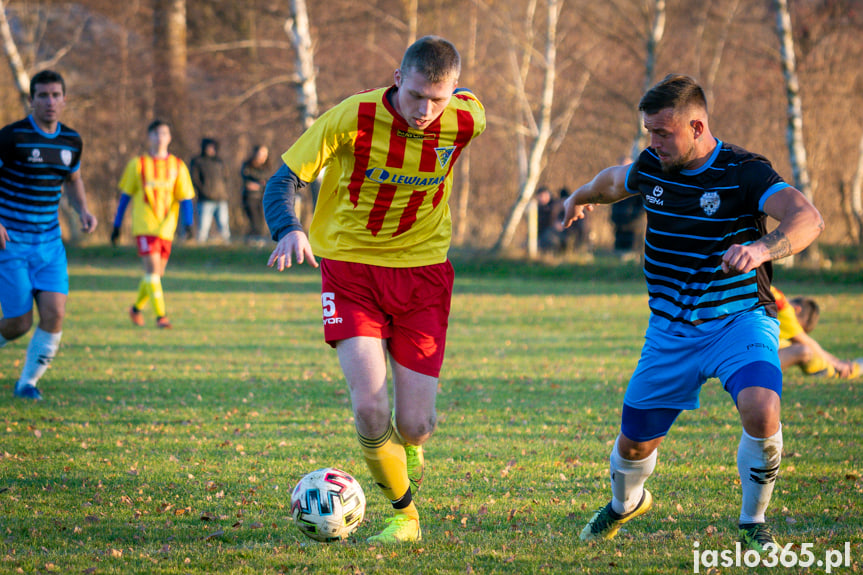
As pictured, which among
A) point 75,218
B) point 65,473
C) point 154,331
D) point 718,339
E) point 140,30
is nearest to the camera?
point 718,339

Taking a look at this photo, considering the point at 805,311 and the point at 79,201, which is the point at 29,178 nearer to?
the point at 79,201

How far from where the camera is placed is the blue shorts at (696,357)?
12.5 ft

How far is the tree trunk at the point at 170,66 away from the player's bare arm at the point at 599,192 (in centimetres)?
2221

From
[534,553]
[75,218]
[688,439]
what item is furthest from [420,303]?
[75,218]

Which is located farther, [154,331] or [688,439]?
[154,331]

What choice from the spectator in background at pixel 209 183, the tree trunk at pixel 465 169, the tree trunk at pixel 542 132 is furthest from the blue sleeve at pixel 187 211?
the tree trunk at pixel 465 169

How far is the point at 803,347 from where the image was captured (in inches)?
321

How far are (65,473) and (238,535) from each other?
167 centimetres

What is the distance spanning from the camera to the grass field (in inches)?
155

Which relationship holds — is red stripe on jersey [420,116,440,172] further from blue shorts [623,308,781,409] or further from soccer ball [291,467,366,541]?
soccer ball [291,467,366,541]

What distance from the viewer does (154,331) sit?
11555 mm

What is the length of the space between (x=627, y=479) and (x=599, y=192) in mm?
1497

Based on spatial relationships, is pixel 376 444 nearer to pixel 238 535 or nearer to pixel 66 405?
pixel 238 535

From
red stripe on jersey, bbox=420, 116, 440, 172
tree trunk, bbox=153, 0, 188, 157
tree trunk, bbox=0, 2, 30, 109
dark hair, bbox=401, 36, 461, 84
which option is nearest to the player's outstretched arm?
red stripe on jersey, bbox=420, 116, 440, 172
